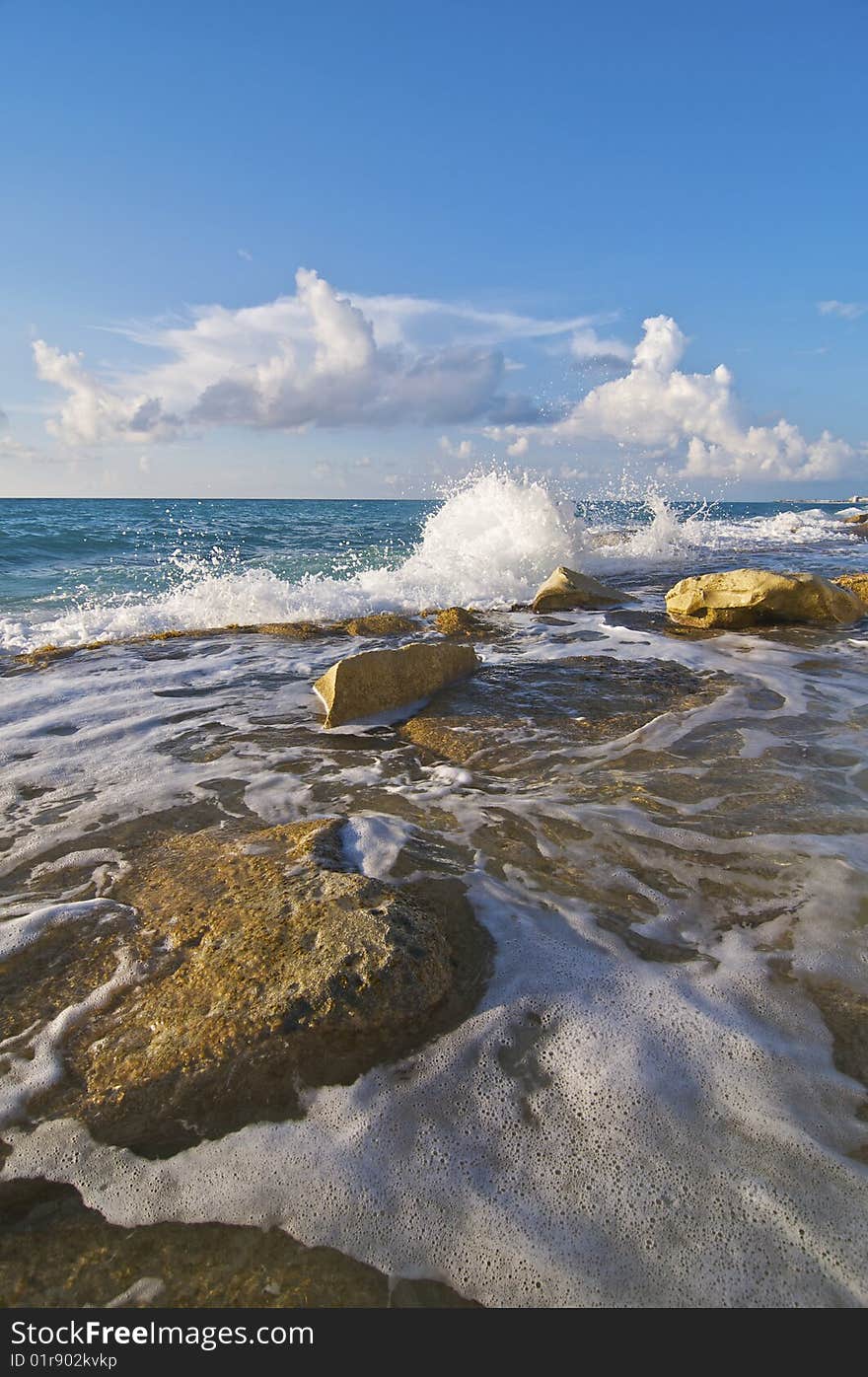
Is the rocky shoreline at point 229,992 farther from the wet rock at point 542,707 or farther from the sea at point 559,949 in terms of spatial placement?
the wet rock at point 542,707

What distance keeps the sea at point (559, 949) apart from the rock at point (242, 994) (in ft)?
0.23

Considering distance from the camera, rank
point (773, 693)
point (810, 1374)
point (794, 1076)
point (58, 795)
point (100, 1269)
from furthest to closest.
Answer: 1. point (773, 693)
2. point (58, 795)
3. point (794, 1076)
4. point (100, 1269)
5. point (810, 1374)

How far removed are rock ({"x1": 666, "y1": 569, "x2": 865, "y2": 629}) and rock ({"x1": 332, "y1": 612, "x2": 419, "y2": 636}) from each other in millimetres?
3216

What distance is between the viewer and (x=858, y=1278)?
128 cm

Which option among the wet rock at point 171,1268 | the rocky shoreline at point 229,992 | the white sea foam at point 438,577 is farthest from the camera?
the white sea foam at point 438,577

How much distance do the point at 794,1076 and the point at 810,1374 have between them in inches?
25.6

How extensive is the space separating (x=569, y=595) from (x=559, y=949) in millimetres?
7085

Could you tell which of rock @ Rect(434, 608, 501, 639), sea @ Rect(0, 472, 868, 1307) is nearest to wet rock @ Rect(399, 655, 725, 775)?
sea @ Rect(0, 472, 868, 1307)

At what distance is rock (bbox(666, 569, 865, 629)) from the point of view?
24.4ft

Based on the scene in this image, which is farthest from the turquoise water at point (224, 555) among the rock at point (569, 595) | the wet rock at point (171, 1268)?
the wet rock at point (171, 1268)

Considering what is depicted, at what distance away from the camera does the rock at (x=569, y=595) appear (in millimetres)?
8734

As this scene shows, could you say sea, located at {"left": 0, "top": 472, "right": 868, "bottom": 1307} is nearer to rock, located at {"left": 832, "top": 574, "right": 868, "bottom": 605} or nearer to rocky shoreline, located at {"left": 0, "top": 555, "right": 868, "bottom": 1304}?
rocky shoreline, located at {"left": 0, "top": 555, "right": 868, "bottom": 1304}

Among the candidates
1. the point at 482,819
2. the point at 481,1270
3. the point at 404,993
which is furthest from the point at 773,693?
the point at 481,1270

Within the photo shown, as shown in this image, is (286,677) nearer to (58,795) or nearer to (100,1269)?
(58,795)
